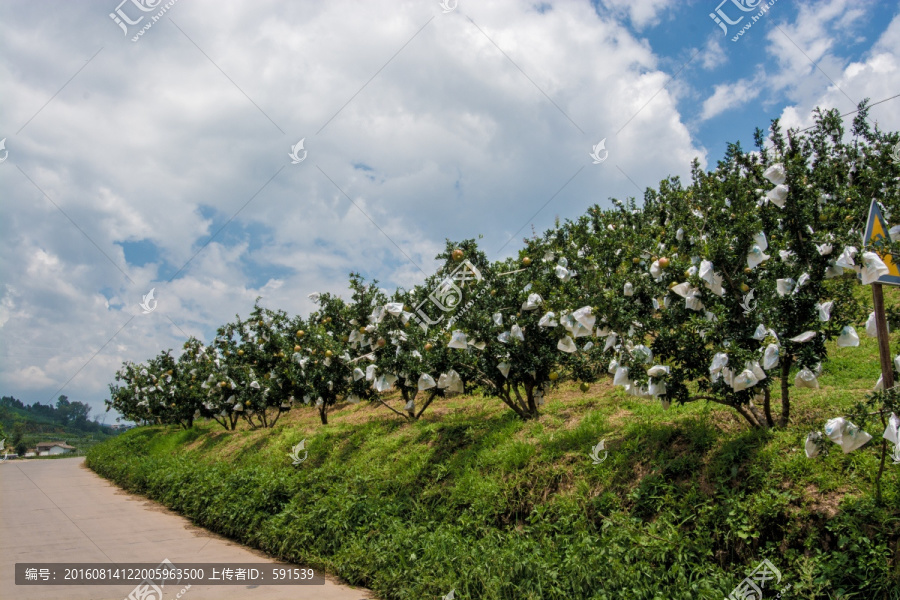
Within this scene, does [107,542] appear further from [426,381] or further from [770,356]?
[770,356]

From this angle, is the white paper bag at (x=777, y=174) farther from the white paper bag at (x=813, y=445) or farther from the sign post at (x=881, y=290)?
the white paper bag at (x=813, y=445)

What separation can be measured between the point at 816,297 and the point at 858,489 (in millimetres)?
1460

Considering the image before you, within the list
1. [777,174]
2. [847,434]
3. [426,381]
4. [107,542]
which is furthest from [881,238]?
[107,542]

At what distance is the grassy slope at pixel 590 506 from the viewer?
145 inches

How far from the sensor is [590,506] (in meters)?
4.87

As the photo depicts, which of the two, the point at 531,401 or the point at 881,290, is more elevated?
the point at 881,290

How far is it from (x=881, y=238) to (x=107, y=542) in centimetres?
872

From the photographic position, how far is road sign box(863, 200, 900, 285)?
3531 millimetres

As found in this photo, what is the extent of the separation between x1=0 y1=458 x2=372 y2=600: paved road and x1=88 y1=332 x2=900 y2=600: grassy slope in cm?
37

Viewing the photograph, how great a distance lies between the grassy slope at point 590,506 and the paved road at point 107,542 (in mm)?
372

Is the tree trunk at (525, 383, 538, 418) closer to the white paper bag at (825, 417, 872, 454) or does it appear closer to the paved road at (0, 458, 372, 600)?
the paved road at (0, 458, 372, 600)

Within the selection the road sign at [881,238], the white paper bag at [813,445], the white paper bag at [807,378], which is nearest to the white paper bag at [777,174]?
the road sign at [881,238]

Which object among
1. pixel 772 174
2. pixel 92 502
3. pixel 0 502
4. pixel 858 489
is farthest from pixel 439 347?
pixel 0 502

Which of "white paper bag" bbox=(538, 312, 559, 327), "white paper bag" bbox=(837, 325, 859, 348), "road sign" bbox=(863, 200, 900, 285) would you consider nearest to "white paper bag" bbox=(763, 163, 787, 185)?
"road sign" bbox=(863, 200, 900, 285)
